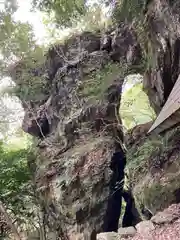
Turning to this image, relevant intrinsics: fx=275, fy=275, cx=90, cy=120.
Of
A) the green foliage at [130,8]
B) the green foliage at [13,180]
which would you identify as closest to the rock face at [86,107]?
the green foliage at [130,8]

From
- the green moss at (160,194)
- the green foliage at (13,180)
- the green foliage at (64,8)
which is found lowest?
the green moss at (160,194)

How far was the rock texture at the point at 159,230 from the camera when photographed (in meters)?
3.96

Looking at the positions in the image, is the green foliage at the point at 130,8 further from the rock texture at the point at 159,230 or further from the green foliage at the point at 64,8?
the rock texture at the point at 159,230

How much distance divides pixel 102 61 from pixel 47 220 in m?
5.59

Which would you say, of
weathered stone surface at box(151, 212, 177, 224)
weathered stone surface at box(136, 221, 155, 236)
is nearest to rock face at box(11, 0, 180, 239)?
weathered stone surface at box(151, 212, 177, 224)

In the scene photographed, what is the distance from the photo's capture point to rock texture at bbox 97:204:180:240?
13.0ft

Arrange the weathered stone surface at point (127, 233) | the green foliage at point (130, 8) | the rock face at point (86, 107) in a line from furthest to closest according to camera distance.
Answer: the rock face at point (86, 107) < the green foliage at point (130, 8) < the weathered stone surface at point (127, 233)

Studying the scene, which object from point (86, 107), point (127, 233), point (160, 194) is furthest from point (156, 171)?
point (86, 107)

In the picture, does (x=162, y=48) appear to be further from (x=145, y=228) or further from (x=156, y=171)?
(x=145, y=228)

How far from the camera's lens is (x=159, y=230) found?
4199 mm

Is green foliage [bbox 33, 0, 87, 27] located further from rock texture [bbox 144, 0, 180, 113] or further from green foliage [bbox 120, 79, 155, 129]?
green foliage [bbox 120, 79, 155, 129]

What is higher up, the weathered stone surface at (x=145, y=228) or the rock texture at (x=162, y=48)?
the rock texture at (x=162, y=48)

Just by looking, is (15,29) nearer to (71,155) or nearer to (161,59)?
(71,155)

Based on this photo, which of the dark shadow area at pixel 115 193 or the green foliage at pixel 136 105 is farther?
the green foliage at pixel 136 105
